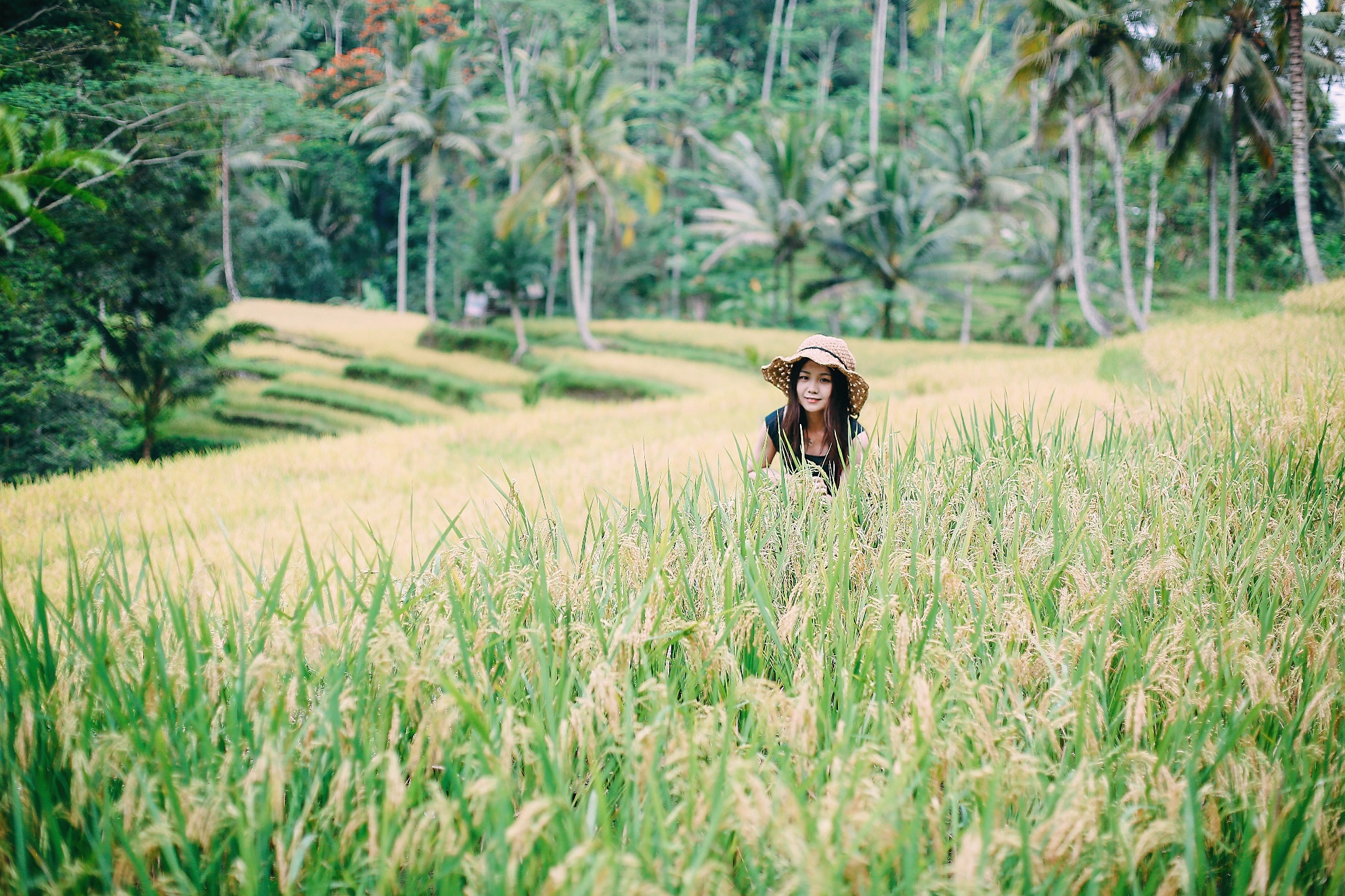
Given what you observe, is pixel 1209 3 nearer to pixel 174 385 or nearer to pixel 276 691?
pixel 276 691

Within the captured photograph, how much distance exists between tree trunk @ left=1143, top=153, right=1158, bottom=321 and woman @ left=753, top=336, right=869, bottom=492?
11.4 m

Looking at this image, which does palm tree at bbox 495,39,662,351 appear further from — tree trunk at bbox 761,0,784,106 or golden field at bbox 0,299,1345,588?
tree trunk at bbox 761,0,784,106

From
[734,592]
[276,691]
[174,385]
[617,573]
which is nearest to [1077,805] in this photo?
[734,592]

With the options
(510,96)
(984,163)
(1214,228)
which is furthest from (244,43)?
(984,163)

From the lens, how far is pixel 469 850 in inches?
34.9

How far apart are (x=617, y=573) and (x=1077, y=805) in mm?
855

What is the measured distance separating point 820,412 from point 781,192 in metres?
15.6

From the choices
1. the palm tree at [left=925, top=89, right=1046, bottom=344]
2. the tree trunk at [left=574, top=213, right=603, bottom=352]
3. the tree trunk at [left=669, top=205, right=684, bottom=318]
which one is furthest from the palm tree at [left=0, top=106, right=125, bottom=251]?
the palm tree at [left=925, top=89, right=1046, bottom=344]

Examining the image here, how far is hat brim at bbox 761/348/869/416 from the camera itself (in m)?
2.55

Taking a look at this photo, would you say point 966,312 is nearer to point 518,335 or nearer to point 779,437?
point 518,335

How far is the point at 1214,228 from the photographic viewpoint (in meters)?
9.00

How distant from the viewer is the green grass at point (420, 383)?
449 inches

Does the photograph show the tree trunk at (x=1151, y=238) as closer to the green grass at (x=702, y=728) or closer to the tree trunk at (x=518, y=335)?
the tree trunk at (x=518, y=335)

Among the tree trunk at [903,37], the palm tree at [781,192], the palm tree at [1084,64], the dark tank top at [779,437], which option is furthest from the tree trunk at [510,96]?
the tree trunk at [903,37]
